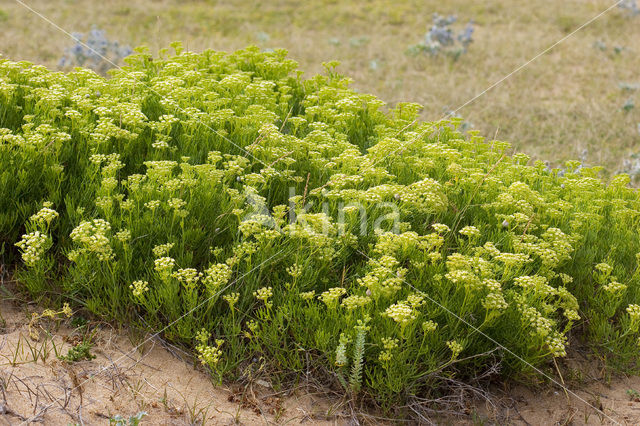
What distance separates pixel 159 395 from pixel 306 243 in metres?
1.21

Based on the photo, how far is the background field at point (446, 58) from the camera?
8898 millimetres

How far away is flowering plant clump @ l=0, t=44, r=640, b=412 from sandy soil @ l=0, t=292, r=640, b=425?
0.53 ft

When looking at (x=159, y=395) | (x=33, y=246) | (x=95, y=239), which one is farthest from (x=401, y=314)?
(x=33, y=246)

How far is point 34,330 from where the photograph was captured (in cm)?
367

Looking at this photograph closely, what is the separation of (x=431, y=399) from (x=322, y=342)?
0.70 m

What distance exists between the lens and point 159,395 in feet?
11.1

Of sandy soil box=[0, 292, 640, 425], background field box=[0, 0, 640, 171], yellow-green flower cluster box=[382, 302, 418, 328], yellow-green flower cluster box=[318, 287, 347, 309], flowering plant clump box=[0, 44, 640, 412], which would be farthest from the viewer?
background field box=[0, 0, 640, 171]

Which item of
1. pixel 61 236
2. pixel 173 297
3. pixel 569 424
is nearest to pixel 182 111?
pixel 61 236

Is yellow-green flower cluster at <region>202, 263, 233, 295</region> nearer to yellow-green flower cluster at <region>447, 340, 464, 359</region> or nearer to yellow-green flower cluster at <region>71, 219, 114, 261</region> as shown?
yellow-green flower cluster at <region>71, 219, 114, 261</region>

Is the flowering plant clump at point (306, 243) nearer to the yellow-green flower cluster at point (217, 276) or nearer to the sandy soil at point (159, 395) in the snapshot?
the yellow-green flower cluster at point (217, 276)

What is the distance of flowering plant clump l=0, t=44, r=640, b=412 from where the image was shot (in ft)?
11.3

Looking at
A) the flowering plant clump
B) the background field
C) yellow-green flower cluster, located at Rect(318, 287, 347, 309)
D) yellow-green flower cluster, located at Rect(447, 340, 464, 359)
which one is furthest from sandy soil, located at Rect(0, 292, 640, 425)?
the background field

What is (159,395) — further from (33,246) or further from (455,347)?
(455,347)

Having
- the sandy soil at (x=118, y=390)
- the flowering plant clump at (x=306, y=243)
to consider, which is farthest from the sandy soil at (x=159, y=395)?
the flowering plant clump at (x=306, y=243)
